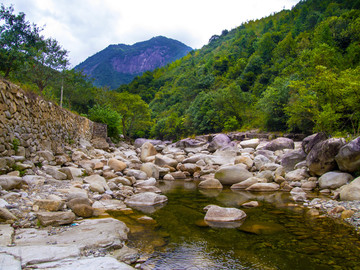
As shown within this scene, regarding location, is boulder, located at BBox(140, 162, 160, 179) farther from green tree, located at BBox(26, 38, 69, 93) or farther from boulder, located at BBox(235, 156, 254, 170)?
green tree, located at BBox(26, 38, 69, 93)

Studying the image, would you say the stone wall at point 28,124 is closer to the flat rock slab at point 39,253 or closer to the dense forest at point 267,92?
the dense forest at point 267,92

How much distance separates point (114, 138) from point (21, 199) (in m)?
23.0

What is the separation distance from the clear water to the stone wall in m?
4.31

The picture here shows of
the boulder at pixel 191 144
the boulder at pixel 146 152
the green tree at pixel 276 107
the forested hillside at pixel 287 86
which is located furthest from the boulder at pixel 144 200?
Result: the boulder at pixel 191 144

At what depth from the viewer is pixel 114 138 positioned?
2775 centimetres

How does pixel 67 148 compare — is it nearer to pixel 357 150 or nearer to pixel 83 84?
pixel 357 150

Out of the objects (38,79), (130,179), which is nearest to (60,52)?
(38,79)

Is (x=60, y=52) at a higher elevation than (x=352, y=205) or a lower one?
higher

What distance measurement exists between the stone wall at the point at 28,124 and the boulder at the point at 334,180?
36.7ft

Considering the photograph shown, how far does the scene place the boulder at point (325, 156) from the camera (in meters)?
9.76

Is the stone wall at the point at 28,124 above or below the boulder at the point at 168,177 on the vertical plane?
above

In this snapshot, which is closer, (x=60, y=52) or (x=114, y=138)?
(x=60, y=52)

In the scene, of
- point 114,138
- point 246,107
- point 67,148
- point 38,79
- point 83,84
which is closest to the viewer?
point 67,148

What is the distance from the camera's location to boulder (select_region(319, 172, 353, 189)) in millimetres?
8797
